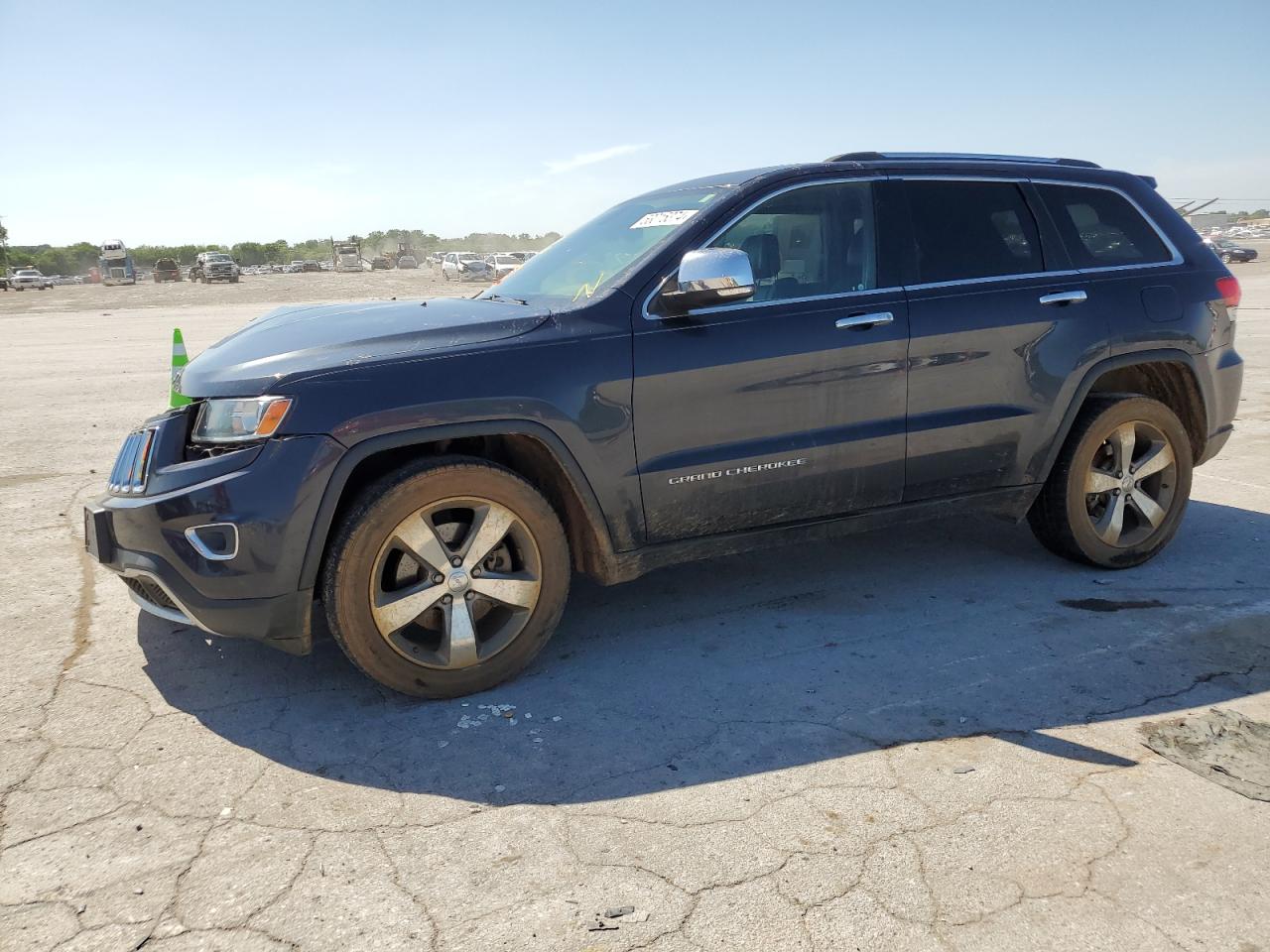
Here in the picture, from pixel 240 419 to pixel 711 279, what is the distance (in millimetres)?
1729

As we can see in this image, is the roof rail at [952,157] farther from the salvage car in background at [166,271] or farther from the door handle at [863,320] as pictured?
the salvage car in background at [166,271]

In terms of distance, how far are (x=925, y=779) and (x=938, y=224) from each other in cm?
254

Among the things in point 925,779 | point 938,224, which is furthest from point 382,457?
point 938,224

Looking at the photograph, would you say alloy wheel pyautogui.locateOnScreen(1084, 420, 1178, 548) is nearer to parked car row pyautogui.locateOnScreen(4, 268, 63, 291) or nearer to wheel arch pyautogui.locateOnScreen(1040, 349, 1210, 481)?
wheel arch pyautogui.locateOnScreen(1040, 349, 1210, 481)

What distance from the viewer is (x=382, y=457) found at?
354 cm

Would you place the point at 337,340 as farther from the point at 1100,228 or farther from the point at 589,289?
the point at 1100,228

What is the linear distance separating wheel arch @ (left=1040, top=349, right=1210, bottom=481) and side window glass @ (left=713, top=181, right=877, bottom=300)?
123 centimetres

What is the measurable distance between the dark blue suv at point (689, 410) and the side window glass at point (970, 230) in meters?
0.01

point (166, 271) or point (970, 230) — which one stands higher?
point (166, 271)

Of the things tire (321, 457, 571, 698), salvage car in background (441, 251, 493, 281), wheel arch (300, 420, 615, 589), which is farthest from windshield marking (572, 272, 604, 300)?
salvage car in background (441, 251, 493, 281)

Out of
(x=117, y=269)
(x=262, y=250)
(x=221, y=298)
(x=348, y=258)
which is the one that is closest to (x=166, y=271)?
(x=117, y=269)

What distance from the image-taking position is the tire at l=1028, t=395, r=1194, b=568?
4.64 metres

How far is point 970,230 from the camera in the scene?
445cm

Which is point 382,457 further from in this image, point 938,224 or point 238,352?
point 938,224
